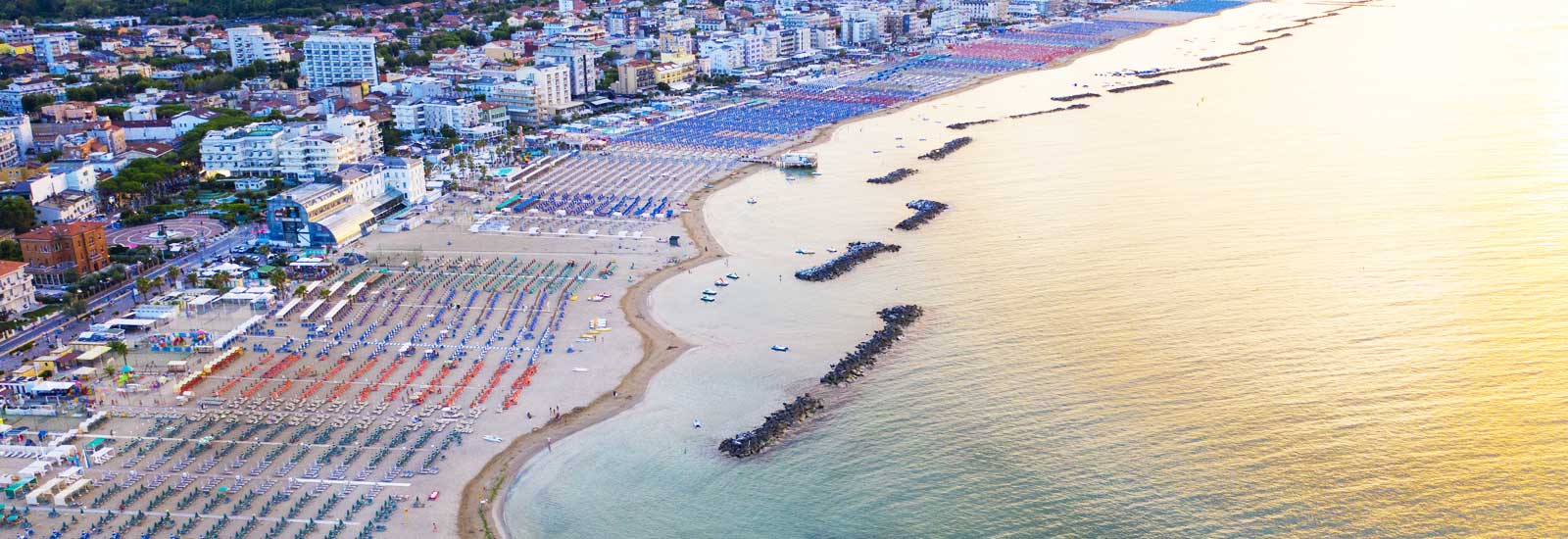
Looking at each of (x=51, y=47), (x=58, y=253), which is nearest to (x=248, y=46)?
(x=51, y=47)

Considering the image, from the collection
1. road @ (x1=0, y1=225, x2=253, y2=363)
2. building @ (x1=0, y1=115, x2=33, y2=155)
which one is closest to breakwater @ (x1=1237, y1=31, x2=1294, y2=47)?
road @ (x1=0, y1=225, x2=253, y2=363)

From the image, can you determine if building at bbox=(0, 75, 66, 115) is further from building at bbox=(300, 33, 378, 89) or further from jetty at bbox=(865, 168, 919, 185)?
jetty at bbox=(865, 168, 919, 185)

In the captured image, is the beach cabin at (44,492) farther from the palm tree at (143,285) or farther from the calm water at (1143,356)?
the palm tree at (143,285)

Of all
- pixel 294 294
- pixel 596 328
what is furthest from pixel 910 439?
pixel 294 294

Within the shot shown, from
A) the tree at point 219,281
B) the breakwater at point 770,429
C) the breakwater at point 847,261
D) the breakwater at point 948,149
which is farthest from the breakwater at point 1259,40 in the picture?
the tree at point 219,281

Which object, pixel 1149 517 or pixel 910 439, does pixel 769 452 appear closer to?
pixel 910 439
